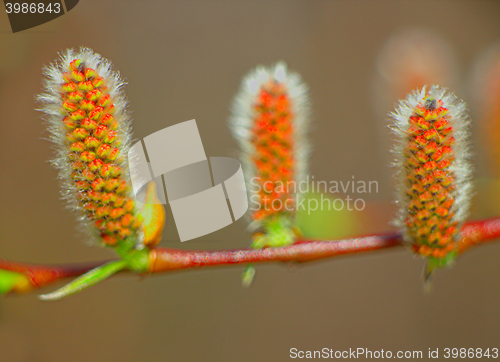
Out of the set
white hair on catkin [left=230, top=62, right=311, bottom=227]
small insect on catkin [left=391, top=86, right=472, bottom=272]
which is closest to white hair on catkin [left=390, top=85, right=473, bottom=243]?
small insect on catkin [left=391, top=86, right=472, bottom=272]

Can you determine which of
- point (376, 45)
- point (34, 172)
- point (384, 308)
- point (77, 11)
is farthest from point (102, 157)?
point (376, 45)

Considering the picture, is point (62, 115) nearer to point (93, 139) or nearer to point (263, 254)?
point (93, 139)

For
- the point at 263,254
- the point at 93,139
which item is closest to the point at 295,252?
the point at 263,254

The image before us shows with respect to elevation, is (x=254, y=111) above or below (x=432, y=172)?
above

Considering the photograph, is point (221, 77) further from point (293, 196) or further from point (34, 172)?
point (293, 196)

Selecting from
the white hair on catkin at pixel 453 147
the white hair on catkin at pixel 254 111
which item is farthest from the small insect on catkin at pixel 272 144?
the white hair on catkin at pixel 453 147

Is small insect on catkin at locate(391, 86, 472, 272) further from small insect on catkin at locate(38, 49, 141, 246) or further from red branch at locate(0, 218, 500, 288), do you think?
small insect on catkin at locate(38, 49, 141, 246)
